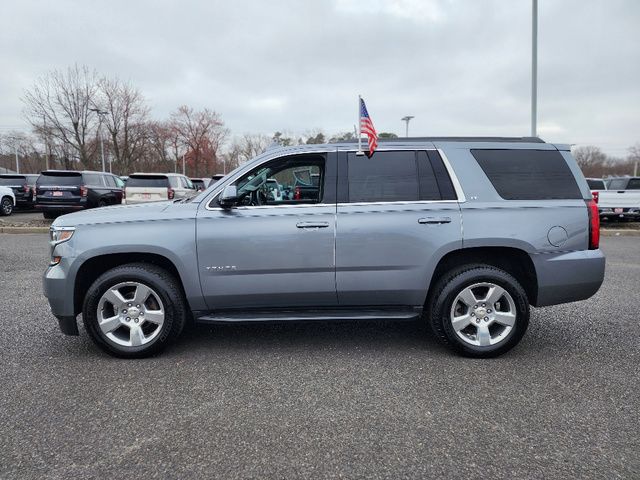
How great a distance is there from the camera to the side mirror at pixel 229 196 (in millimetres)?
3637

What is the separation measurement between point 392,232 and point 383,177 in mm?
521

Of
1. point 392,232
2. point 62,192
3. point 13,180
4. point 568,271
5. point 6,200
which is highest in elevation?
point 13,180

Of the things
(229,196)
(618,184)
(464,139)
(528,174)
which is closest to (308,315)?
(229,196)

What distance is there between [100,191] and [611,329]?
1472cm

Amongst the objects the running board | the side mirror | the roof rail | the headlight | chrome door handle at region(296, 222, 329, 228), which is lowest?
the running board

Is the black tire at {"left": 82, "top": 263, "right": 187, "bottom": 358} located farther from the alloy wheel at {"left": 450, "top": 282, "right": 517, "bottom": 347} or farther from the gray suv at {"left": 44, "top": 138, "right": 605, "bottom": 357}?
the alloy wheel at {"left": 450, "top": 282, "right": 517, "bottom": 347}

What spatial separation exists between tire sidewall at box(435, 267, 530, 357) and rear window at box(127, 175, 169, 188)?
12099mm

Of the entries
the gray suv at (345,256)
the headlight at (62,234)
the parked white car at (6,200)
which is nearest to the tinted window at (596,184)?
the gray suv at (345,256)

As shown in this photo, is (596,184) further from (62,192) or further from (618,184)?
(62,192)

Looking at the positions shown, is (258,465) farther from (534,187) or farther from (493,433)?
(534,187)

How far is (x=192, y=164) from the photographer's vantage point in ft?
209

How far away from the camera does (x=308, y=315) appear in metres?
3.78

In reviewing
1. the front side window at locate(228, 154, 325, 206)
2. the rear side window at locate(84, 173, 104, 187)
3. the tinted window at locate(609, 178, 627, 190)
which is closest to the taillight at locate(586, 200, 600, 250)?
the front side window at locate(228, 154, 325, 206)

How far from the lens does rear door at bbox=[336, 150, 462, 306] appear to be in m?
3.71
